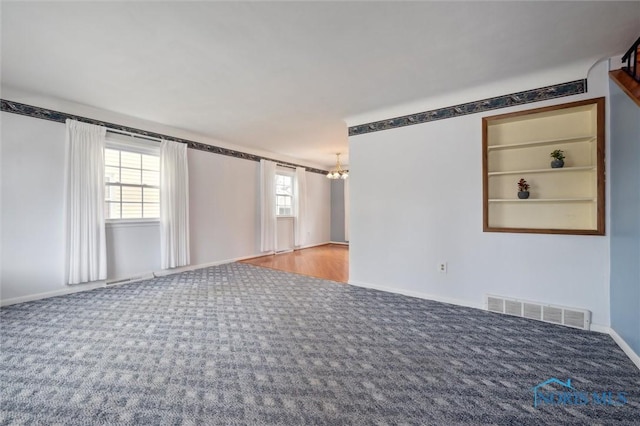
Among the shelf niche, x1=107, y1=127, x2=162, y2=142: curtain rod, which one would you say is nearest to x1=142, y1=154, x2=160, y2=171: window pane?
x1=107, y1=127, x2=162, y2=142: curtain rod

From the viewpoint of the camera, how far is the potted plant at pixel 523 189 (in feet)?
9.52

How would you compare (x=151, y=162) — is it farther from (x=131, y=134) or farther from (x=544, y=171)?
(x=544, y=171)

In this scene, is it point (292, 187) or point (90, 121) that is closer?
point (90, 121)

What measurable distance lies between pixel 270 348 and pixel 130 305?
2.04m

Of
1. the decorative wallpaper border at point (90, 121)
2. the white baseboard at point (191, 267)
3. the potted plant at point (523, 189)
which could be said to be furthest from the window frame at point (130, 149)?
the potted plant at point (523, 189)

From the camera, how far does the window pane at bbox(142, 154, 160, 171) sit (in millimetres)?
4370

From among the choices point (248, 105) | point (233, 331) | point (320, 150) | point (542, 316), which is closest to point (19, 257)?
point (233, 331)

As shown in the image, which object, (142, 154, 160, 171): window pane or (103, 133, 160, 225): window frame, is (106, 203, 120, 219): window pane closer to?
(103, 133, 160, 225): window frame

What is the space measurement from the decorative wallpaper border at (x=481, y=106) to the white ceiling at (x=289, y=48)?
9.6 inches

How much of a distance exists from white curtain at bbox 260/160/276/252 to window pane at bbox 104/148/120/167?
271 cm

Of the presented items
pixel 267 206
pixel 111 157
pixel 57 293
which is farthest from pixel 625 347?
pixel 111 157

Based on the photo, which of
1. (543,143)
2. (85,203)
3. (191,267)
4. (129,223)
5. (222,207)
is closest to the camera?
(543,143)

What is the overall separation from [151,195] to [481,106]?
496 centimetres

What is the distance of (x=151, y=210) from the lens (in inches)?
175
